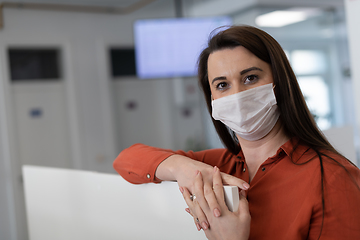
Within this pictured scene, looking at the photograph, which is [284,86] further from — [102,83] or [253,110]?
[102,83]

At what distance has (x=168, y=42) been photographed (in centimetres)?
381

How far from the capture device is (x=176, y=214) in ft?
3.54

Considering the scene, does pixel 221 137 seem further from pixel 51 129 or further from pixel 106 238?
pixel 51 129

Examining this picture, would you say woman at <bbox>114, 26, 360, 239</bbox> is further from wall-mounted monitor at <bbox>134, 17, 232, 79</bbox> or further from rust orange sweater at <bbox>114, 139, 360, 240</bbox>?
wall-mounted monitor at <bbox>134, 17, 232, 79</bbox>

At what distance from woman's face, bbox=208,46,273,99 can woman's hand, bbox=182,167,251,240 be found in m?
0.28

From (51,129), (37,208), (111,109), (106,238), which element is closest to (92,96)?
(111,109)

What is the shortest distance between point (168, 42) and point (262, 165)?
295 centimetres

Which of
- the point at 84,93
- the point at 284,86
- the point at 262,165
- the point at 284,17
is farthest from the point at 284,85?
the point at 84,93

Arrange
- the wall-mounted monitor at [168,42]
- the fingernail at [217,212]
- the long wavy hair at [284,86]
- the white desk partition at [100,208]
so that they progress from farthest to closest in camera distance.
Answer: the wall-mounted monitor at [168,42], the white desk partition at [100,208], the long wavy hair at [284,86], the fingernail at [217,212]

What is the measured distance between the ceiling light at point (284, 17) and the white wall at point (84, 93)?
1.25 meters

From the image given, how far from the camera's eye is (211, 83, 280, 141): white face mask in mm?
1012

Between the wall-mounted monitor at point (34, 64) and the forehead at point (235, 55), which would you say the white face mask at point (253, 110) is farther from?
the wall-mounted monitor at point (34, 64)

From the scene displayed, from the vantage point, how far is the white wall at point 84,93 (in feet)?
13.5

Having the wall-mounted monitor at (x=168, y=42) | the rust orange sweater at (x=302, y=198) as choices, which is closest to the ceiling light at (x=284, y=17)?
the wall-mounted monitor at (x=168, y=42)
